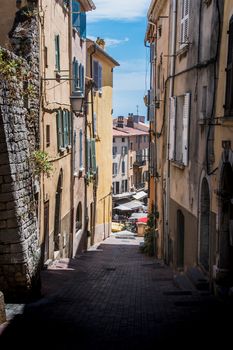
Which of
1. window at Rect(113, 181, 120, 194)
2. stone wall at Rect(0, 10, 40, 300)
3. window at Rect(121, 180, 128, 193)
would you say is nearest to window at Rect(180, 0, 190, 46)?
stone wall at Rect(0, 10, 40, 300)

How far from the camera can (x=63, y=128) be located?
18438mm

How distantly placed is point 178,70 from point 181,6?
6.19 feet

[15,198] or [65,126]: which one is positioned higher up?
[65,126]

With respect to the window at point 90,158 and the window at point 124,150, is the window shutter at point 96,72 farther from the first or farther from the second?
the window at point 124,150

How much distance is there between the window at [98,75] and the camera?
29231 millimetres

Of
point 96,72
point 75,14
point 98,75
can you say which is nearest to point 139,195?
point 98,75

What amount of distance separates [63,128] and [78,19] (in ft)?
18.1

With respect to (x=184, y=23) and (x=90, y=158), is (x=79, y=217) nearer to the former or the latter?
(x=90, y=158)

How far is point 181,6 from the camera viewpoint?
1627 cm

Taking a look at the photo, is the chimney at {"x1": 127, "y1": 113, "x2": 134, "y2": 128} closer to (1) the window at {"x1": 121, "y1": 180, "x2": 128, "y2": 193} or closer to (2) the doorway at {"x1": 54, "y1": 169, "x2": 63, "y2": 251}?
(1) the window at {"x1": 121, "y1": 180, "x2": 128, "y2": 193}

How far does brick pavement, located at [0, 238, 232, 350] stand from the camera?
24.8 feet

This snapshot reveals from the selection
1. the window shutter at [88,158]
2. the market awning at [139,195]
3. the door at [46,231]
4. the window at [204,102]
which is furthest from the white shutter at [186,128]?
the market awning at [139,195]

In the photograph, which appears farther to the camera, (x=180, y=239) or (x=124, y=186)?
(x=124, y=186)

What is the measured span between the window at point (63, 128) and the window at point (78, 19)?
3755 millimetres
